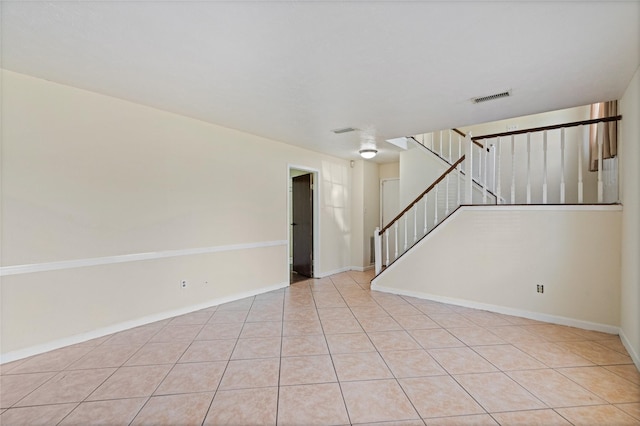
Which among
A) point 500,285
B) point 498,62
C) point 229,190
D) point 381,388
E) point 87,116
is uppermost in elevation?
point 498,62

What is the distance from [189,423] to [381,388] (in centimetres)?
137

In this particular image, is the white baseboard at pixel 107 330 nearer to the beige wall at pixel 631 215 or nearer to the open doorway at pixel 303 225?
the open doorway at pixel 303 225

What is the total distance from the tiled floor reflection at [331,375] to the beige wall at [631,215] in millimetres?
267

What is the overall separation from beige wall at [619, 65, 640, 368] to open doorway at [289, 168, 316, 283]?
4468 mm

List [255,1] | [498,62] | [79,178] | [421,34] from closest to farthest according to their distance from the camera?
[255,1] < [421,34] < [498,62] < [79,178]

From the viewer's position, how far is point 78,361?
2.58 metres


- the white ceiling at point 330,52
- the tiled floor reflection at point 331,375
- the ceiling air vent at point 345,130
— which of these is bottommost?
the tiled floor reflection at point 331,375

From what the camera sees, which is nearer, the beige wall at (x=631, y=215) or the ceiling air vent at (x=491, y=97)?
the beige wall at (x=631, y=215)

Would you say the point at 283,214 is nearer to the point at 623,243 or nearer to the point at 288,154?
the point at 288,154

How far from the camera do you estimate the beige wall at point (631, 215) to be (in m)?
2.53

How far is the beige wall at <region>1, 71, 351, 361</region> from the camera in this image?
2.64 meters

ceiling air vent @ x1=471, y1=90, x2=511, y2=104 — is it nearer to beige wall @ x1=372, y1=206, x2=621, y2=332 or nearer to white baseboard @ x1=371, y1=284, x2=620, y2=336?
beige wall @ x1=372, y1=206, x2=621, y2=332

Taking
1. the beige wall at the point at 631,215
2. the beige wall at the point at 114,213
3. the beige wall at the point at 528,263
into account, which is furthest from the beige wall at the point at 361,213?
the beige wall at the point at 631,215

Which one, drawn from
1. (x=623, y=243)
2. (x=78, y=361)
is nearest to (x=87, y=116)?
(x=78, y=361)
